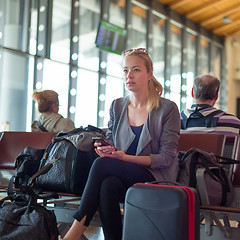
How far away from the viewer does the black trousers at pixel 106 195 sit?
2170 millimetres

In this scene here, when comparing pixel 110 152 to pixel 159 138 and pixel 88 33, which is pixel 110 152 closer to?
pixel 159 138

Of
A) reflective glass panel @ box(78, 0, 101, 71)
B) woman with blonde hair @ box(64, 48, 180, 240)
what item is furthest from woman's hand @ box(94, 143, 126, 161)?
reflective glass panel @ box(78, 0, 101, 71)

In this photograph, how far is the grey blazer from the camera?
2447 millimetres

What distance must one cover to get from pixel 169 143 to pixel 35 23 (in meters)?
6.35

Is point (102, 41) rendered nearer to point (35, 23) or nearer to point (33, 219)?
point (35, 23)

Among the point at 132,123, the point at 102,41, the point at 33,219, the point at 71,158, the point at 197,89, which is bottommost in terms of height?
the point at 33,219

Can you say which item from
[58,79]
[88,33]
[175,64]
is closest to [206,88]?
[58,79]

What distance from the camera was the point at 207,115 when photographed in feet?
10.2

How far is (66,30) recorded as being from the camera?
898 cm

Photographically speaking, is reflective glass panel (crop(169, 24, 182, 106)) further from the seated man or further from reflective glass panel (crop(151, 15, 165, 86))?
the seated man

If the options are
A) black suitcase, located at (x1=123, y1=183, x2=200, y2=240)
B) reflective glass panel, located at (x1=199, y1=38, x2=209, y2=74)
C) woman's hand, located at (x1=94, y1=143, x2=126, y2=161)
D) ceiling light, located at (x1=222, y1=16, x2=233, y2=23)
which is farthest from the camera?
reflective glass panel, located at (x1=199, y1=38, x2=209, y2=74)

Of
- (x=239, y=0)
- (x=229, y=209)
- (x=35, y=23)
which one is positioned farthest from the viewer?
(x=239, y=0)

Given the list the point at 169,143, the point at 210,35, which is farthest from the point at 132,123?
the point at 210,35

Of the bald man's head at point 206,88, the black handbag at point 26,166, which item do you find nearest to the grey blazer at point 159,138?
the black handbag at point 26,166
